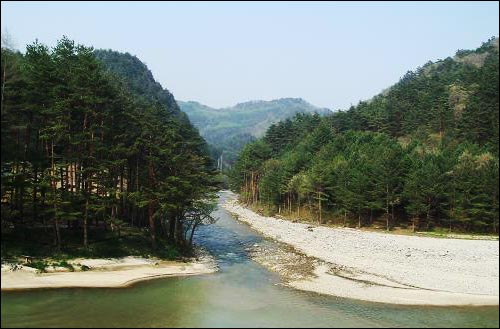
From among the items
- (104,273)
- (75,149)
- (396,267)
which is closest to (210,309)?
(104,273)

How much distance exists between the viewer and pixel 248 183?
12925 cm

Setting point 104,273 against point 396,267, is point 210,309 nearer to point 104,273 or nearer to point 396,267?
point 104,273

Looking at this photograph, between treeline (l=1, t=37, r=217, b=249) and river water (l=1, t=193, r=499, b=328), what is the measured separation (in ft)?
33.1

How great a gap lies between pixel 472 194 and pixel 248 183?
Answer: 7526 centimetres

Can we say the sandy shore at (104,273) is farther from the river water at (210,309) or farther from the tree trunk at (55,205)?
the tree trunk at (55,205)

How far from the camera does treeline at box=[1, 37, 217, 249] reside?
40594 mm

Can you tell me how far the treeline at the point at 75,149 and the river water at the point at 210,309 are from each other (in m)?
10.1

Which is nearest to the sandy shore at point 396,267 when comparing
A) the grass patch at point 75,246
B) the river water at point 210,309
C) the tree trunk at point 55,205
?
the river water at point 210,309

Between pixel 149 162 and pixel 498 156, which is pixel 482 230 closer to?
pixel 498 156

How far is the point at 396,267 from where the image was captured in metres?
46.0

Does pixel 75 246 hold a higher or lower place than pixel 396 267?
higher

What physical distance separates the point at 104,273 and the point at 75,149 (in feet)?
45.3

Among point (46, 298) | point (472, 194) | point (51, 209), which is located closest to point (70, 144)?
point (51, 209)

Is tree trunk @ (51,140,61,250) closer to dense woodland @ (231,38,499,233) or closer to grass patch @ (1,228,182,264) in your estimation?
grass patch @ (1,228,182,264)
